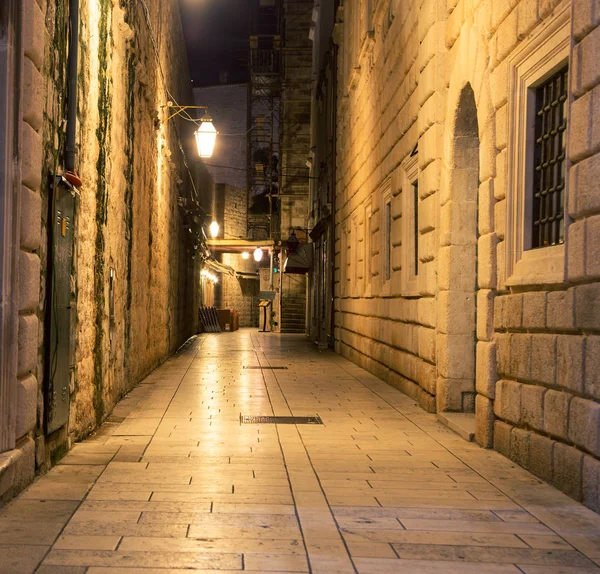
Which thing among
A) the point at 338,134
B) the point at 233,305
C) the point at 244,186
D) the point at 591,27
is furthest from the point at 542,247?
the point at 244,186

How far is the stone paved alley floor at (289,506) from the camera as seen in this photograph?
3.95 m

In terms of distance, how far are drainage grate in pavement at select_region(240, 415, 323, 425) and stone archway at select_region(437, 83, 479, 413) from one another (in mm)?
1401

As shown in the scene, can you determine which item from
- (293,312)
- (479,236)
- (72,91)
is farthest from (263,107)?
(72,91)

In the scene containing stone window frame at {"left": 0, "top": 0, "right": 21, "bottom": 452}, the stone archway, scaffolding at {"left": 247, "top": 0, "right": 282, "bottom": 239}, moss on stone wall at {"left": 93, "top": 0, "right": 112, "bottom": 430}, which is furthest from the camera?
scaffolding at {"left": 247, "top": 0, "right": 282, "bottom": 239}

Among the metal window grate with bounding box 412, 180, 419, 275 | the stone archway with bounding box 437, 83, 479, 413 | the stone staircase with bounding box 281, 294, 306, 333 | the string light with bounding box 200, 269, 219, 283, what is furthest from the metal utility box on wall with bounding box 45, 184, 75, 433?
the stone staircase with bounding box 281, 294, 306, 333

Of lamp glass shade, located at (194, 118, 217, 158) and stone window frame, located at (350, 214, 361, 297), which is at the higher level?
lamp glass shade, located at (194, 118, 217, 158)

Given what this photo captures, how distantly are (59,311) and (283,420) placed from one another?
3.24 meters

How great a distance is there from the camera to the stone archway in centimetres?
857

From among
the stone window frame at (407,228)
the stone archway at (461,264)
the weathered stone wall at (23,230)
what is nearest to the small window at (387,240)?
the stone window frame at (407,228)

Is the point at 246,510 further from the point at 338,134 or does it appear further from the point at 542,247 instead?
the point at 338,134

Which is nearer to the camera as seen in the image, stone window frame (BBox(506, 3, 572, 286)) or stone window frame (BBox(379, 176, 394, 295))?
stone window frame (BBox(506, 3, 572, 286))

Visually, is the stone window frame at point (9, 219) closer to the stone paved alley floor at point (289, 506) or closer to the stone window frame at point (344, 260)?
the stone paved alley floor at point (289, 506)

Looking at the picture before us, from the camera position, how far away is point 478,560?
3.97 meters

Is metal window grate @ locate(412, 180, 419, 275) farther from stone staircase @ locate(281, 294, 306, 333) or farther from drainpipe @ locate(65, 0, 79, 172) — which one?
stone staircase @ locate(281, 294, 306, 333)
